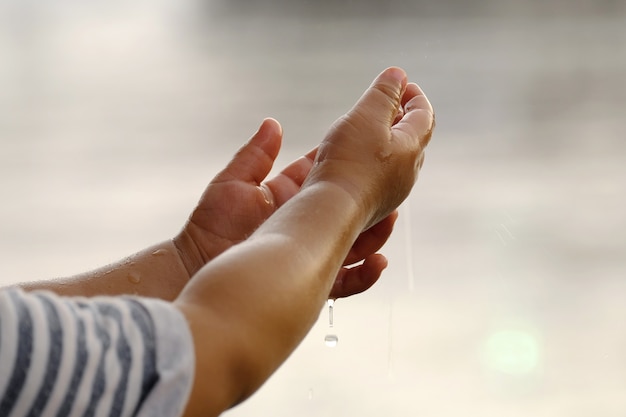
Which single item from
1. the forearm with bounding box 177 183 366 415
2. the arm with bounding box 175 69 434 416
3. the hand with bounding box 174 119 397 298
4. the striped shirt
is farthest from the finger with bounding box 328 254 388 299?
the striped shirt

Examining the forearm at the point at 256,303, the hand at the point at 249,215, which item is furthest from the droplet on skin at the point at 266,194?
the forearm at the point at 256,303

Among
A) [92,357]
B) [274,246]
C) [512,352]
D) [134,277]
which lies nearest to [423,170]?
[512,352]

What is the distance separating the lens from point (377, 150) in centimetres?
60

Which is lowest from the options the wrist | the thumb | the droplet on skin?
the wrist

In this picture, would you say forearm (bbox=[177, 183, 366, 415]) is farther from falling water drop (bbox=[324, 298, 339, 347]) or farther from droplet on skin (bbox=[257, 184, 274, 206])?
falling water drop (bbox=[324, 298, 339, 347])

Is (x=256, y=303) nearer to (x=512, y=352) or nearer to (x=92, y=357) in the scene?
(x=92, y=357)

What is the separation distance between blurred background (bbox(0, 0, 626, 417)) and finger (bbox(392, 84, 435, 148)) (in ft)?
0.87

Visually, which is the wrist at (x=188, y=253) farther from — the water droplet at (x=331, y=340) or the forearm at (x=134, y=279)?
the water droplet at (x=331, y=340)

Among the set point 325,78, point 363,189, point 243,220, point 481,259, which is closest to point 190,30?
point 325,78

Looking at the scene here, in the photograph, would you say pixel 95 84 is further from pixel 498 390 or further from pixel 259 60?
pixel 498 390

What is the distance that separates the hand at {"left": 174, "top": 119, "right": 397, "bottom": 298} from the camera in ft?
2.28

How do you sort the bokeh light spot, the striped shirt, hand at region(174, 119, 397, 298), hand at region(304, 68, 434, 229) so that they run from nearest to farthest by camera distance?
the striped shirt → hand at region(304, 68, 434, 229) → hand at region(174, 119, 397, 298) → the bokeh light spot

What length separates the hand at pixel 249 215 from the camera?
27.3 inches

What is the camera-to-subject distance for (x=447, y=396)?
0.79m
